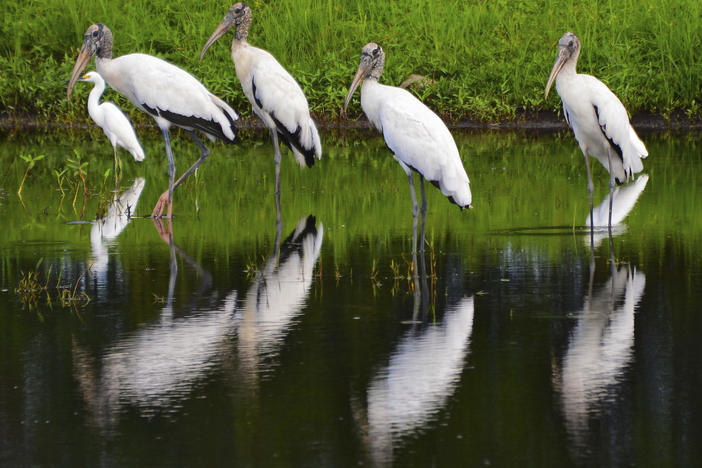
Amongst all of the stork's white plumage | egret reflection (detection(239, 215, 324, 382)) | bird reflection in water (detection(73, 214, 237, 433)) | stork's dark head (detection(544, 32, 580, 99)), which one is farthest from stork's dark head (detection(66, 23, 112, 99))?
bird reflection in water (detection(73, 214, 237, 433))

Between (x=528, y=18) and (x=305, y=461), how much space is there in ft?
51.8

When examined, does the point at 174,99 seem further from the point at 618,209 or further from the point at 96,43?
the point at 618,209

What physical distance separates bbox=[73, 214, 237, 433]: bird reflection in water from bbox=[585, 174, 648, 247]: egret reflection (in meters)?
3.35

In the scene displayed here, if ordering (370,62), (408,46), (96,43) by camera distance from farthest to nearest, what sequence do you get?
(408,46) → (96,43) → (370,62)

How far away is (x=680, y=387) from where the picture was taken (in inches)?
197

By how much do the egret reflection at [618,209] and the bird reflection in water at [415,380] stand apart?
2733 mm

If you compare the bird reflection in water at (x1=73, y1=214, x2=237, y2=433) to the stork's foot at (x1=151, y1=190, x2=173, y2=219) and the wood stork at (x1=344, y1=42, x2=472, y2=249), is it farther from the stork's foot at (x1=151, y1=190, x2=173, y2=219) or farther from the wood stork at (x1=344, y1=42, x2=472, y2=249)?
the stork's foot at (x1=151, y1=190, x2=173, y2=219)

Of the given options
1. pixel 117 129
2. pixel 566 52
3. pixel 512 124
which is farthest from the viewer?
pixel 512 124

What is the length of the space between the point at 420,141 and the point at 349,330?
2.74 metres

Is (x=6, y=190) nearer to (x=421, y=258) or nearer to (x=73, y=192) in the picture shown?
(x=73, y=192)

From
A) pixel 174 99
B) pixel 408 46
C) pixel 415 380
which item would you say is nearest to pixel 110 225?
pixel 174 99

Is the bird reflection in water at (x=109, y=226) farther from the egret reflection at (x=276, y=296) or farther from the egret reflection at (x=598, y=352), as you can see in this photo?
the egret reflection at (x=598, y=352)

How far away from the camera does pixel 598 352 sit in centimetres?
560

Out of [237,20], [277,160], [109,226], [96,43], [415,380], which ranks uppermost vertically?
[237,20]
